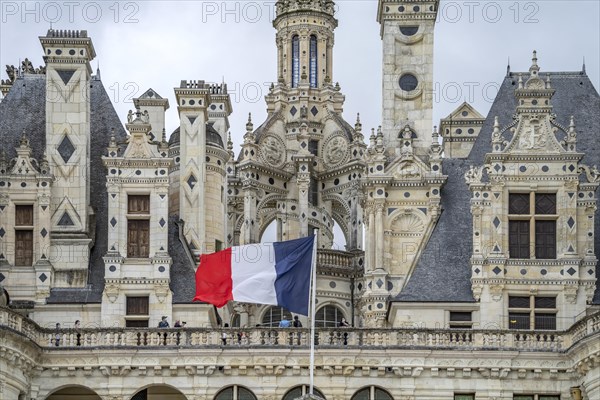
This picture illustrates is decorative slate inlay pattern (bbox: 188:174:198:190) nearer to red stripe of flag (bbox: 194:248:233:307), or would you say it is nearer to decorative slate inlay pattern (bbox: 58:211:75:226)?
decorative slate inlay pattern (bbox: 58:211:75:226)

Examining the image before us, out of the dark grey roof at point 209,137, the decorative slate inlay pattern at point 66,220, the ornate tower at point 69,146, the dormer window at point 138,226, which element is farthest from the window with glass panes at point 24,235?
the dark grey roof at point 209,137

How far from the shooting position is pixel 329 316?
10100cm

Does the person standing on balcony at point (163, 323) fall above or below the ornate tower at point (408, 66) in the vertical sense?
below

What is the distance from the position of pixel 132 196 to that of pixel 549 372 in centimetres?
1475

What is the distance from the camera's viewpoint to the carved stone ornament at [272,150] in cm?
10925

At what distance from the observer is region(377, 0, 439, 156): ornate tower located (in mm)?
85625

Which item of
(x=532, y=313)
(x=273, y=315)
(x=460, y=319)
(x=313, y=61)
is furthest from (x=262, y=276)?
(x=313, y=61)

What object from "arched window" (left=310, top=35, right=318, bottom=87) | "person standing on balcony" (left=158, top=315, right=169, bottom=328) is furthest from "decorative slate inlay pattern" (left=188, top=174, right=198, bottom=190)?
"arched window" (left=310, top=35, right=318, bottom=87)

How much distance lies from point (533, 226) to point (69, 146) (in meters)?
15.3

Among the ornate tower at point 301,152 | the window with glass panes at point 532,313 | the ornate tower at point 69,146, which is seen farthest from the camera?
the ornate tower at point 301,152

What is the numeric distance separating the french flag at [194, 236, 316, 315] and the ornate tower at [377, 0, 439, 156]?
8.51 metres

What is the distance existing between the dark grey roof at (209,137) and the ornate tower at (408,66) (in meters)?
6.17

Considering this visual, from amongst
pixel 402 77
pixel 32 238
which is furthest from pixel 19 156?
pixel 402 77

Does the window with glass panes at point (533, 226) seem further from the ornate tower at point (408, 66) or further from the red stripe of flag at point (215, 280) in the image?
the red stripe of flag at point (215, 280)
